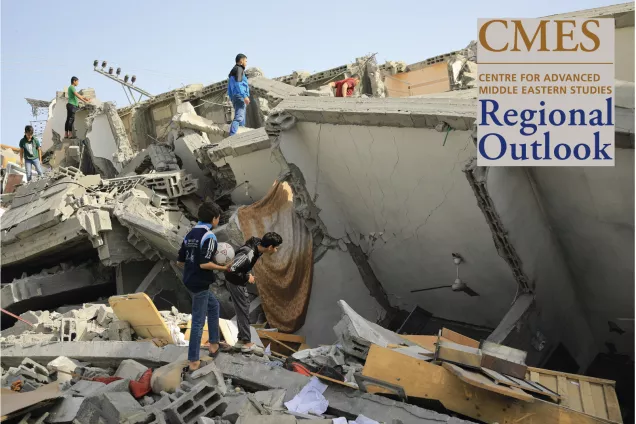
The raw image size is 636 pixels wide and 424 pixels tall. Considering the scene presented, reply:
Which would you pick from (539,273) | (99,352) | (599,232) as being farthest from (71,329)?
(599,232)

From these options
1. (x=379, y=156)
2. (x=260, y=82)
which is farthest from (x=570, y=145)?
(x=260, y=82)

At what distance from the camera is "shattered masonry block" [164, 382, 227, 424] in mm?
5000

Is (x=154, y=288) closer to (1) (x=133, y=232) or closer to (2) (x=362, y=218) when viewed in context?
(1) (x=133, y=232)

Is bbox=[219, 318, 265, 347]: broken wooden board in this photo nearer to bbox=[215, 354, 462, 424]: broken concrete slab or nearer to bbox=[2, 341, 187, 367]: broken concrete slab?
bbox=[2, 341, 187, 367]: broken concrete slab

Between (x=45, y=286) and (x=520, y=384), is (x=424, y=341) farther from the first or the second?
(x=45, y=286)

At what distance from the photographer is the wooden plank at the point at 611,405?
16.7 feet

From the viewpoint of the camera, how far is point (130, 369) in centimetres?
634

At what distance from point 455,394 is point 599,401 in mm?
1236

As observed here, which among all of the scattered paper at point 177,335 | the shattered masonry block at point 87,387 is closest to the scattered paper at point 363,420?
the shattered masonry block at point 87,387

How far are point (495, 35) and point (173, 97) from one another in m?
15.2

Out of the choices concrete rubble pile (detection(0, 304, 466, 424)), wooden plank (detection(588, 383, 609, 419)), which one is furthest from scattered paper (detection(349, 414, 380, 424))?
wooden plank (detection(588, 383, 609, 419))

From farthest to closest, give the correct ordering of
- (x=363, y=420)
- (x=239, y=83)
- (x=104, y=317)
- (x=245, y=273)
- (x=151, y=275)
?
(x=151, y=275), (x=239, y=83), (x=104, y=317), (x=245, y=273), (x=363, y=420)

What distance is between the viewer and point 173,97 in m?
20.0

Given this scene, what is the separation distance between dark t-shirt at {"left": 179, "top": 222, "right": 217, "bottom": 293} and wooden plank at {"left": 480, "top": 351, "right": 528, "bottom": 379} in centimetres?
237
